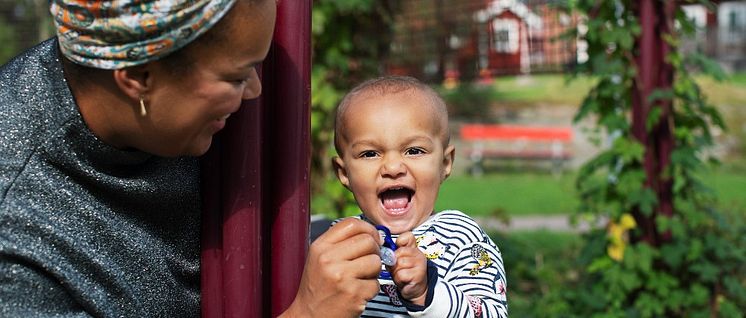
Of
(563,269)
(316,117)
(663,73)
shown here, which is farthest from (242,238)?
(563,269)

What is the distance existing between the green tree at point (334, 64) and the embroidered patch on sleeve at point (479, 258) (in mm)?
3304

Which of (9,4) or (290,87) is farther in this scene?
(9,4)

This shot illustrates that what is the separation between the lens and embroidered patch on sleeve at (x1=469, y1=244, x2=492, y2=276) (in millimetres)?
1996

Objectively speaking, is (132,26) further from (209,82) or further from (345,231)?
(345,231)

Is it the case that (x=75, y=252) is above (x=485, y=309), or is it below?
above

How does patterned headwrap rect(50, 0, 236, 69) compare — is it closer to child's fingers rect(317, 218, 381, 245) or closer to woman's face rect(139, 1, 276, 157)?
woman's face rect(139, 1, 276, 157)

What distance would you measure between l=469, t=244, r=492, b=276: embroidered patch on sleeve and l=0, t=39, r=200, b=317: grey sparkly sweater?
565 mm

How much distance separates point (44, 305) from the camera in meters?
1.56

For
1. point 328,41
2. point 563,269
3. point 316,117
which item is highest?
point 328,41

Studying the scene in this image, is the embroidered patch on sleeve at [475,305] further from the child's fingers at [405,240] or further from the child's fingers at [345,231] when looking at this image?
the child's fingers at [345,231]

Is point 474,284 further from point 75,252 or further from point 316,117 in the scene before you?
point 316,117

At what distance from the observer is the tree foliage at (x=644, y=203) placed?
472 cm

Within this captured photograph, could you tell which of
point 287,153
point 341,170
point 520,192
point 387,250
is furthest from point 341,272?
point 520,192

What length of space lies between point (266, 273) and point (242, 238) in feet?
0.36
